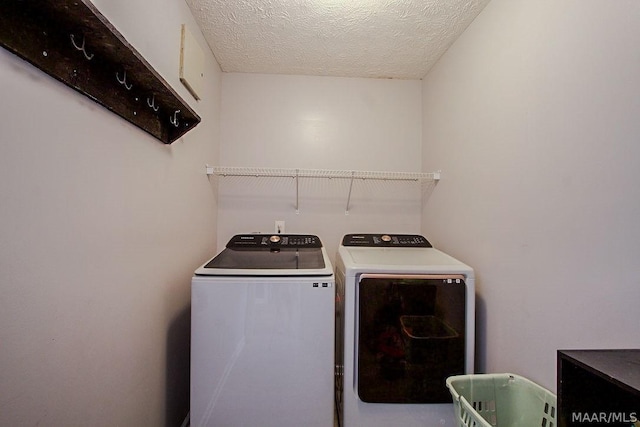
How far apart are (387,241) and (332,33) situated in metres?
1.52

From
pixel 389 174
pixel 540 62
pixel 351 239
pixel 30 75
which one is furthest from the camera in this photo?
pixel 389 174

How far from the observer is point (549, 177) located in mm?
1142

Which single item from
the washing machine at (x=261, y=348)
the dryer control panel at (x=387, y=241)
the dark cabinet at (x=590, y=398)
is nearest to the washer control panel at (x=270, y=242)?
the dryer control panel at (x=387, y=241)

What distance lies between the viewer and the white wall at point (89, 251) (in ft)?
2.25

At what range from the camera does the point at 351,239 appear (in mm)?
2156

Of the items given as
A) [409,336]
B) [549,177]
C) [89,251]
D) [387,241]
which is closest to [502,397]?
[409,336]

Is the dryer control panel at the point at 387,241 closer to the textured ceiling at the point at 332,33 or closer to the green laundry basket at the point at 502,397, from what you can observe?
the green laundry basket at the point at 502,397

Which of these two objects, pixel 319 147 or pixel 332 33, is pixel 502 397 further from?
pixel 332 33

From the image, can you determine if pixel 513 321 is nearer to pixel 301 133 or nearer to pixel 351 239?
pixel 351 239

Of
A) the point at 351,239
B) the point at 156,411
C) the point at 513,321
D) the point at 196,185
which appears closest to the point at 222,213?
the point at 196,185

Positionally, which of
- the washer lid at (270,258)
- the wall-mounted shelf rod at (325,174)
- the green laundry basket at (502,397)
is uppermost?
the wall-mounted shelf rod at (325,174)

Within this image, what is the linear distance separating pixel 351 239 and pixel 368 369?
0.93m

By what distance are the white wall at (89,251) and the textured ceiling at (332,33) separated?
0.34 m

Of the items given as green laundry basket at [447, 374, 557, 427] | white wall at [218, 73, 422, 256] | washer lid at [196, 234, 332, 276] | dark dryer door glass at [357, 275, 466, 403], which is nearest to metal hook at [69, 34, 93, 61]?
washer lid at [196, 234, 332, 276]
